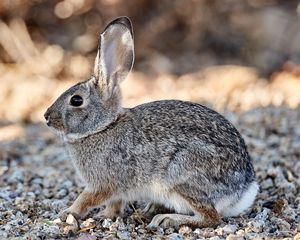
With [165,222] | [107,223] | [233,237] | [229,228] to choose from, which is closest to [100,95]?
[107,223]

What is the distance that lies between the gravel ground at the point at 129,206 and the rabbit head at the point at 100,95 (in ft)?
2.37

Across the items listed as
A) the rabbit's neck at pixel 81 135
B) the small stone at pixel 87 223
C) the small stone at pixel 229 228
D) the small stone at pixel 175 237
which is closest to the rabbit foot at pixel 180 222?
the small stone at pixel 229 228

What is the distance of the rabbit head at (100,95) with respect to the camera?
6039 millimetres

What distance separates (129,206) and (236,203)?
1.03 meters

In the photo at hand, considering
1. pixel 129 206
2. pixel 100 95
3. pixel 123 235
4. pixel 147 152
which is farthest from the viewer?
pixel 129 206

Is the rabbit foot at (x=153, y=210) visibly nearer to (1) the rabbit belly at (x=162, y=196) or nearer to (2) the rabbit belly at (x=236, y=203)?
(1) the rabbit belly at (x=162, y=196)

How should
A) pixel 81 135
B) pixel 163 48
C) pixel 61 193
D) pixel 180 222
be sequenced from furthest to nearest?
1. pixel 163 48
2. pixel 61 193
3. pixel 81 135
4. pixel 180 222

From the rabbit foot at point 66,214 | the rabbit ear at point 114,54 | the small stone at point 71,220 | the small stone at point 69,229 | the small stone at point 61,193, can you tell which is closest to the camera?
the small stone at point 69,229

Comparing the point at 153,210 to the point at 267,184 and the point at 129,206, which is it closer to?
the point at 129,206

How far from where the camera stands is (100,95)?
20.1 ft

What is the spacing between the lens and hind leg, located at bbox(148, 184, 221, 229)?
222 inches

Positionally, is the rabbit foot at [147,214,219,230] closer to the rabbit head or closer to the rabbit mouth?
the rabbit head

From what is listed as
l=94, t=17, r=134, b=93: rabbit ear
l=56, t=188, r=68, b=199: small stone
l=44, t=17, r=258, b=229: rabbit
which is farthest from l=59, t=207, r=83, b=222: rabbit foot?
l=94, t=17, r=134, b=93: rabbit ear

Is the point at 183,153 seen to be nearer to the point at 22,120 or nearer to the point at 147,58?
the point at 22,120
